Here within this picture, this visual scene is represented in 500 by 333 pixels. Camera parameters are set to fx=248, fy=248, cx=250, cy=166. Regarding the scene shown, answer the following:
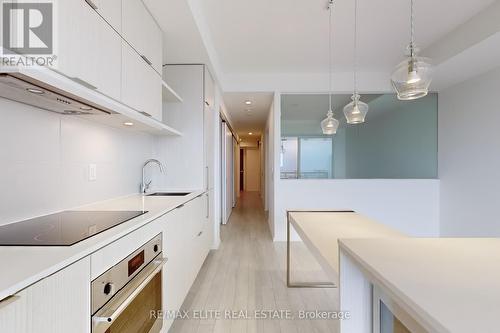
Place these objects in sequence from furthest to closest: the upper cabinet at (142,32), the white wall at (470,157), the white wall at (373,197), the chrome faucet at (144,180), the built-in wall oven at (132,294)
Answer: the white wall at (373,197) → the white wall at (470,157) → the chrome faucet at (144,180) → the upper cabinet at (142,32) → the built-in wall oven at (132,294)

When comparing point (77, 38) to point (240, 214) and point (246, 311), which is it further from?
point (240, 214)

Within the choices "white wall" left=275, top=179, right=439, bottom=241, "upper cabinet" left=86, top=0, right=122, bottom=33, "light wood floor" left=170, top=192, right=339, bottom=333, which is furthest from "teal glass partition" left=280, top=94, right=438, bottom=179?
"upper cabinet" left=86, top=0, right=122, bottom=33

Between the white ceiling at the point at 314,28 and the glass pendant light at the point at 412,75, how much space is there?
1.18 metres

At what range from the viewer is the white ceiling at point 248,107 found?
4373 millimetres

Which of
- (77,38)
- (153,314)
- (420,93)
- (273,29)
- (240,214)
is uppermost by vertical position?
(273,29)

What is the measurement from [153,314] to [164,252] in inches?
13.9

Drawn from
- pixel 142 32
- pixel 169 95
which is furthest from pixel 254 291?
pixel 142 32

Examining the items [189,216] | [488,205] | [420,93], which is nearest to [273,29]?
[420,93]

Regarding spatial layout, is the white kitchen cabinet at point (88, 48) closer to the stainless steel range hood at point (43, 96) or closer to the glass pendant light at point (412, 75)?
the stainless steel range hood at point (43, 96)

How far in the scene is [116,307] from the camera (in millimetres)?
1026

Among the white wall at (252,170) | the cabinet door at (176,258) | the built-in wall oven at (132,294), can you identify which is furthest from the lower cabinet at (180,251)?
the white wall at (252,170)

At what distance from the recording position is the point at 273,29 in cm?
280

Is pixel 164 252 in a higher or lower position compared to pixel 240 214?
higher

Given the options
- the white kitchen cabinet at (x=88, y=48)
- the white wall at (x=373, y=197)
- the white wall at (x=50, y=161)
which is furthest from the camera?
the white wall at (x=373, y=197)
